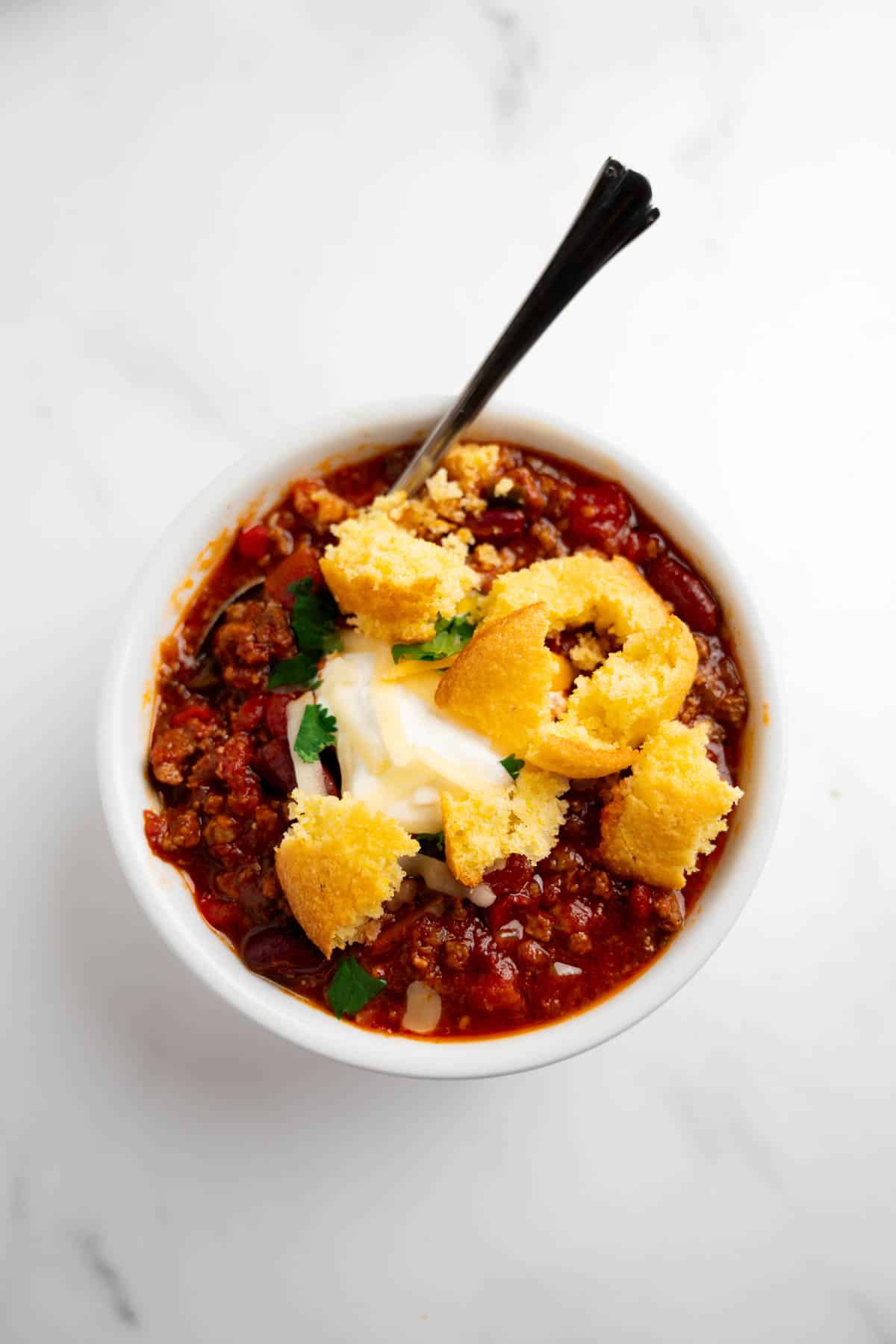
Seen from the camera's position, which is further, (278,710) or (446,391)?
(446,391)

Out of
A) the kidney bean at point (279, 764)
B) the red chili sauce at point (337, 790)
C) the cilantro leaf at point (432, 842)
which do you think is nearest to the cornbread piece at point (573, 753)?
the red chili sauce at point (337, 790)

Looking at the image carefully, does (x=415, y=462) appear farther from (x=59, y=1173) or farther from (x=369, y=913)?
(x=59, y=1173)

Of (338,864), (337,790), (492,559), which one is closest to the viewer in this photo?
(338,864)

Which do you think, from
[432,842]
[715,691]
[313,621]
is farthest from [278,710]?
[715,691]

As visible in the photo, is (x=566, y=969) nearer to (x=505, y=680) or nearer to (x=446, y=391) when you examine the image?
(x=505, y=680)

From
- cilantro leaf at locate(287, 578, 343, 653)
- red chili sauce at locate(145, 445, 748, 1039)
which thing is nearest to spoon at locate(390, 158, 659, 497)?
red chili sauce at locate(145, 445, 748, 1039)

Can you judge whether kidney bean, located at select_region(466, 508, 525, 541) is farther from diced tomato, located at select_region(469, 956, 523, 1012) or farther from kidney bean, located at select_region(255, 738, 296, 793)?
diced tomato, located at select_region(469, 956, 523, 1012)

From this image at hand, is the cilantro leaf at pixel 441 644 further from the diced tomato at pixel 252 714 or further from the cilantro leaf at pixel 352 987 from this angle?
the cilantro leaf at pixel 352 987
